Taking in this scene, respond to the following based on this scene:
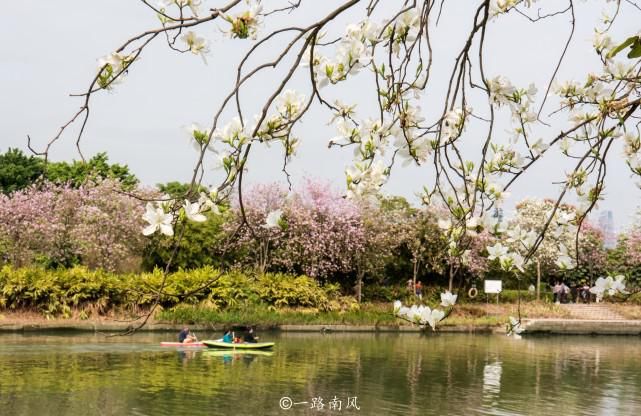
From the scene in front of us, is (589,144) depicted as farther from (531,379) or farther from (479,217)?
(531,379)

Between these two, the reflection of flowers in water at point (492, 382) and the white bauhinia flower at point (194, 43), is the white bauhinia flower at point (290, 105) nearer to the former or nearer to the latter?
the white bauhinia flower at point (194, 43)

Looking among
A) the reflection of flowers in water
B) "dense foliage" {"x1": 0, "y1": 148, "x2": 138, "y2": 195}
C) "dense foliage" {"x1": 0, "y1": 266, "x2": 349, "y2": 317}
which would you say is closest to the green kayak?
"dense foliage" {"x1": 0, "y1": 266, "x2": 349, "y2": 317}

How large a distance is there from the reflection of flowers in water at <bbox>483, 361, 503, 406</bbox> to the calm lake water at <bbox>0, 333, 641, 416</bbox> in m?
0.03

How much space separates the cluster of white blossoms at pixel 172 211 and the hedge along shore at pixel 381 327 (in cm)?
1673

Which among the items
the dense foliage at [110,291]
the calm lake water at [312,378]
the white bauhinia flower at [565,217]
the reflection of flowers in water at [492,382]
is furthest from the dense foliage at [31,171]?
the white bauhinia flower at [565,217]

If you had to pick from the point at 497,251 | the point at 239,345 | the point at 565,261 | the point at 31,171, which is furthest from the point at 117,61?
the point at 31,171

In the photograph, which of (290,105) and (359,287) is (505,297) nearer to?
(359,287)

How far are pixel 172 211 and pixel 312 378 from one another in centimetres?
1170

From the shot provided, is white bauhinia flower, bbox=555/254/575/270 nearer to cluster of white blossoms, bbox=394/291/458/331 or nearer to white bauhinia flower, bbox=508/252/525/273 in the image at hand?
white bauhinia flower, bbox=508/252/525/273

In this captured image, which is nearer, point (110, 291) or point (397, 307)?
point (397, 307)

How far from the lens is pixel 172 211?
180 cm

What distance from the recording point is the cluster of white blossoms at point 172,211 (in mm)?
1737

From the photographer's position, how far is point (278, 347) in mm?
17469

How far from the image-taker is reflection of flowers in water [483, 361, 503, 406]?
1209 cm
